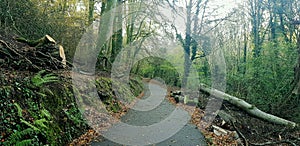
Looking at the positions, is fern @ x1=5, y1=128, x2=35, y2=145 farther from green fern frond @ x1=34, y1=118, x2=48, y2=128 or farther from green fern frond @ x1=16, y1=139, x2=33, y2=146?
green fern frond @ x1=34, y1=118, x2=48, y2=128

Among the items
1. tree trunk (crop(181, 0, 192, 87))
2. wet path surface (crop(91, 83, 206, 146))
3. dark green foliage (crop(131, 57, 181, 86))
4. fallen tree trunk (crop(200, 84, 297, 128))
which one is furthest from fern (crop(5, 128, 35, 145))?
dark green foliage (crop(131, 57, 181, 86))

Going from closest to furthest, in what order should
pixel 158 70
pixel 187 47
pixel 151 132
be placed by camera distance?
pixel 151 132, pixel 187 47, pixel 158 70

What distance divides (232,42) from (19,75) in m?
18.8

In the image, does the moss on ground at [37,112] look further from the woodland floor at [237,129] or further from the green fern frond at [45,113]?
the woodland floor at [237,129]

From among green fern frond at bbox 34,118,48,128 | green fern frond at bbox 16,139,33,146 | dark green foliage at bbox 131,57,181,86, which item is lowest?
dark green foliage at bbox 131,57,181,86

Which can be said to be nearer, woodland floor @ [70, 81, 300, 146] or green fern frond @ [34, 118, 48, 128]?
green fern frond @ [34, 118, 48, 128]

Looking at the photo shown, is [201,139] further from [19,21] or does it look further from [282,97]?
[19,21]

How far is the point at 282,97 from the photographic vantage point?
31.9ft

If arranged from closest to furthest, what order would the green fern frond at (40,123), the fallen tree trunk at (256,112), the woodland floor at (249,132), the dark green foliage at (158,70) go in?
the green fern frond at (40,123) → the woodland floor at (249,132) → the fallen tree trunk at (256,112) → the dark green foliage at (158,70)

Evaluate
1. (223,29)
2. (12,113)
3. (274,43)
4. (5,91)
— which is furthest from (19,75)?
(223,29)

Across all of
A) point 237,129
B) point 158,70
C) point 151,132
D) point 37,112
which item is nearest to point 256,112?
point 237,129

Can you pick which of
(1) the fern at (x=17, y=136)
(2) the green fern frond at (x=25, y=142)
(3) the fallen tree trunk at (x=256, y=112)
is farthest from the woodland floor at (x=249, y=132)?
(2) the green fern frond at (x=25, y=142)

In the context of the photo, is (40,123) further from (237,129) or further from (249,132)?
(249,132)

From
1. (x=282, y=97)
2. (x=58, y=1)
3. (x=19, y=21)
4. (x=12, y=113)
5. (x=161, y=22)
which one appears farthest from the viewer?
(x=161, y=22)
